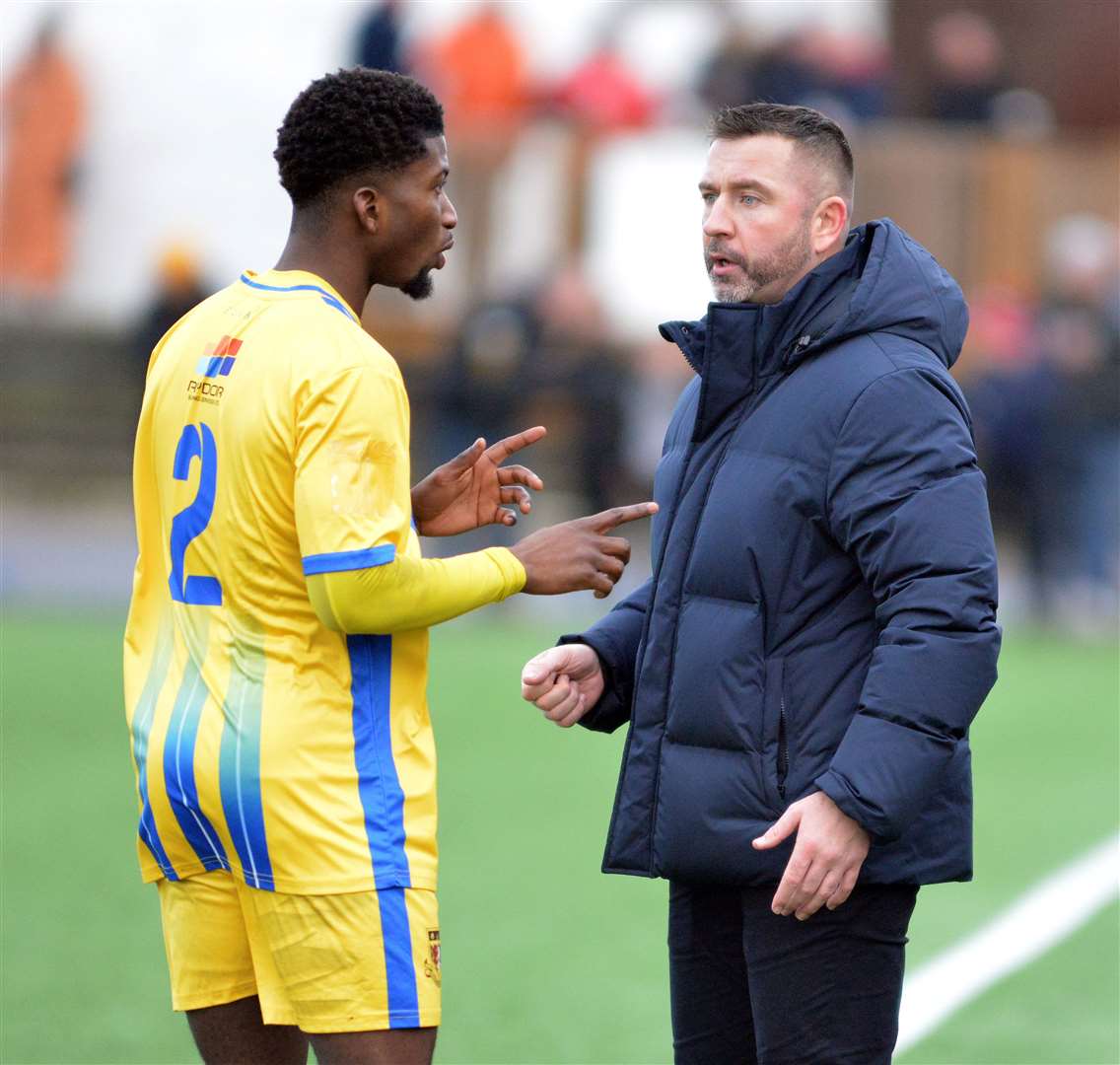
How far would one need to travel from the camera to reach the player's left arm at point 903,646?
3463 mm

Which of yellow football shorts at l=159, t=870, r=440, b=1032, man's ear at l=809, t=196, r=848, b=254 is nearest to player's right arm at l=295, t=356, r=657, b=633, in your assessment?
yellow football shorts at l=159, t=870, r=440, b=1032

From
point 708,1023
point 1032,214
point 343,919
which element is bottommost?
point 708,1023

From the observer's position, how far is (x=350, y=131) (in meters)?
3.74

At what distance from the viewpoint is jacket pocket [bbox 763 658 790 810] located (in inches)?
144

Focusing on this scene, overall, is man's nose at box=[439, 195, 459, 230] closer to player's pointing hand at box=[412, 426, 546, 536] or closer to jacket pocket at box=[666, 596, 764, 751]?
player's pointing hand at box=[412, 426, 546, 536]

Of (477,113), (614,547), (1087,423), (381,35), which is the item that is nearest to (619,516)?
(614,547)

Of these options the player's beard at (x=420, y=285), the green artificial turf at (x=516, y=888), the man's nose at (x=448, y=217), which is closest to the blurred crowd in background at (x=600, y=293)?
the green artificial turf at (x=516, y=888)

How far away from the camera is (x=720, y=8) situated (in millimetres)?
18875

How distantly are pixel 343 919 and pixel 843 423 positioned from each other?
1281 mm

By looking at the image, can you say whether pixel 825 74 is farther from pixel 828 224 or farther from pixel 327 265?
pixel 327 265

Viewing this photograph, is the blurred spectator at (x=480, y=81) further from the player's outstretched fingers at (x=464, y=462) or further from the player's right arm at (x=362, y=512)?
the player's right arm at (x=362, y=512)

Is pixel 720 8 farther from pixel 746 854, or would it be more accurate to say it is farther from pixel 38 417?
pixel 746 854

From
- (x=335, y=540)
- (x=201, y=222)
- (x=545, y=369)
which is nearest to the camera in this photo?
(x=335, y=540)

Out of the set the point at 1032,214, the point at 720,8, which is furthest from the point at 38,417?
the point at 1032,214
